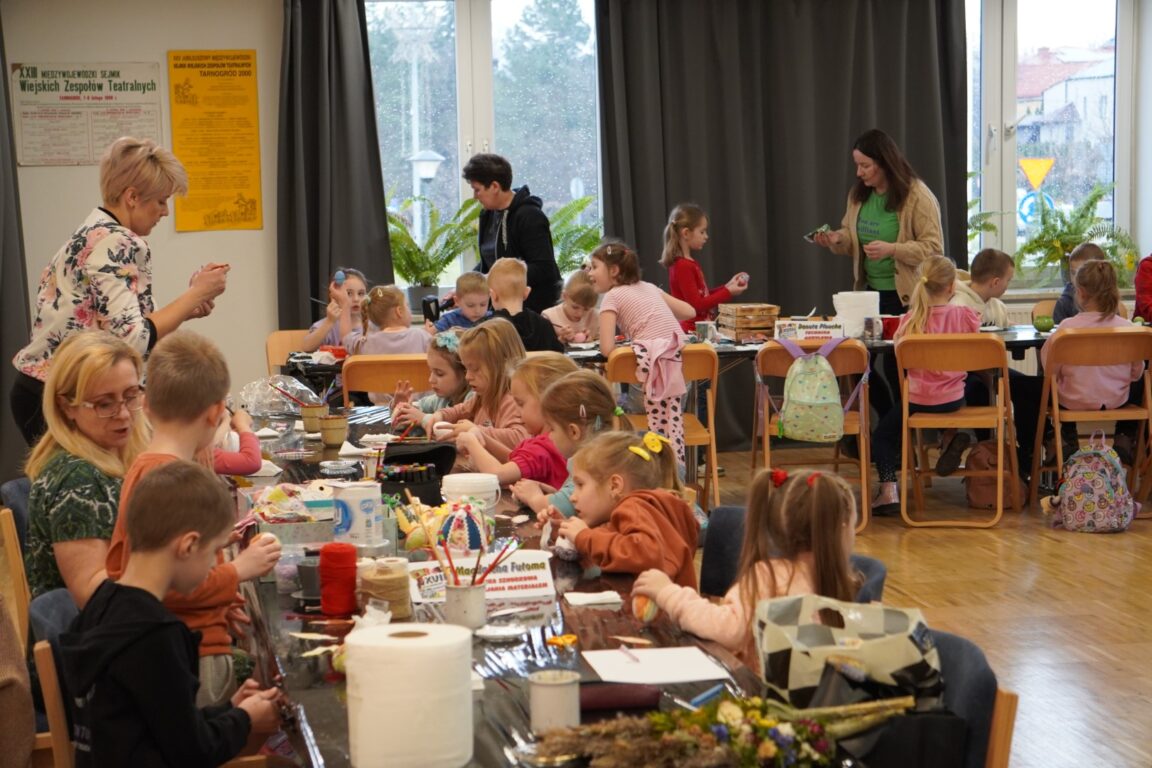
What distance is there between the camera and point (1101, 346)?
19.1ft

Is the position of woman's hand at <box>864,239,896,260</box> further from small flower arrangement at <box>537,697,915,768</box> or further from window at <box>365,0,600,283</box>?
small flower arrangement at <box>537,697,915,768</box>

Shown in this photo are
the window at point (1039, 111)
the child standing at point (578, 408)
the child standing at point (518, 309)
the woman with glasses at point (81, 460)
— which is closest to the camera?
the woman with glasses at point (81, 460)

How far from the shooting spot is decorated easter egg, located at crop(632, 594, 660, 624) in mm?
2139

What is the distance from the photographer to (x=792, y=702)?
175 cm

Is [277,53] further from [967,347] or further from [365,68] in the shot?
[967,347]

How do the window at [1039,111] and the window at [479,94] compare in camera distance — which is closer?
the window at [479,94]

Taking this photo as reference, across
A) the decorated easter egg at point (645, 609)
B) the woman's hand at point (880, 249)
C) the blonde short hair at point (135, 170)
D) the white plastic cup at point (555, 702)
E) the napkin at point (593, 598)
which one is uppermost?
the blonde short hair at point (135, 170)

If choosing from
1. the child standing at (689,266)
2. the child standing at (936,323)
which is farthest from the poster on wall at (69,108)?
the child standing at (936,323)

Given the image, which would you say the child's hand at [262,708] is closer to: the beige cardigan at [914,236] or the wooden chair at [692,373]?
the wooden chair at [692,373]

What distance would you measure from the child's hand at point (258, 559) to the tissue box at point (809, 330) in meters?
3.91

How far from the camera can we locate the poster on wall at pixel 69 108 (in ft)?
24.1

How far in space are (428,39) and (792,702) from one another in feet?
22.2

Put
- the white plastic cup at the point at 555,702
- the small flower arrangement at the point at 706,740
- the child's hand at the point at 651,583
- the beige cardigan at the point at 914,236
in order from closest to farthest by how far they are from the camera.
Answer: the small flower arrangement at the point at 706,740, the white plastic cup at the point at 555,702, the child's hand at the point at 651,583, the beige cardigan at the point at 914,236

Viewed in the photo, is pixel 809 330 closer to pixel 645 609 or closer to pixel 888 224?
pixel 888 224
